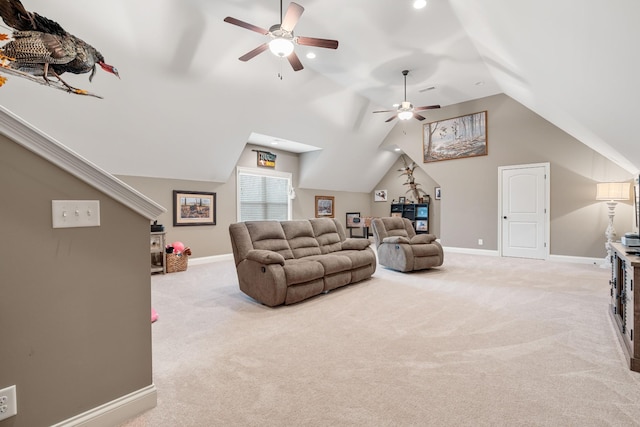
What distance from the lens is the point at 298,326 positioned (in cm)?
282

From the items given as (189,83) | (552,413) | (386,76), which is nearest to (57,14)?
(189,83)

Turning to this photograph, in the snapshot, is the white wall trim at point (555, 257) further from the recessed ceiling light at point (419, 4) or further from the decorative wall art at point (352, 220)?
the recessed ceiling light at point (419, 4)

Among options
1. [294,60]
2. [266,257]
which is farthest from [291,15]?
[266,257]

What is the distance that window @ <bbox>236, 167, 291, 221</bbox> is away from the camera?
281 inches

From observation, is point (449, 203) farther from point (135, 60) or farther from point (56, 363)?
point (56, 363)

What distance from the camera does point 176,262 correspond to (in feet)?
17.6

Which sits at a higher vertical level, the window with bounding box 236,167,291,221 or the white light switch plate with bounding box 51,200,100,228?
the window with bounding box 236,167,291,221

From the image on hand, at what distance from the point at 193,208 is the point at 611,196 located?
25.3ft

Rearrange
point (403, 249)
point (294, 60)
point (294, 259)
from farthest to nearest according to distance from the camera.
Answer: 1. point (403, 249)
2. point (294, 259)
3. point (294, 60)

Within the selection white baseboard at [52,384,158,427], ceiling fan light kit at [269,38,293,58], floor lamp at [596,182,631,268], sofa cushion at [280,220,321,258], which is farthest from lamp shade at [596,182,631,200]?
white baseboard at [52,384,158,427]

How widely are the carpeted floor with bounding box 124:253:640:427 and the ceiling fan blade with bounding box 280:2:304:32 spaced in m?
2.98

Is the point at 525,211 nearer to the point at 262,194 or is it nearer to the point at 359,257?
the point at 359,257

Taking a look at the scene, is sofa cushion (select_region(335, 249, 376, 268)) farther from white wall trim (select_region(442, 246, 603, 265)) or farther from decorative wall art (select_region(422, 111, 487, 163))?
decorative wall art (select_region(422, 111, 487, 163))

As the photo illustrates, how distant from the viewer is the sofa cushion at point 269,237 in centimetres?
385
